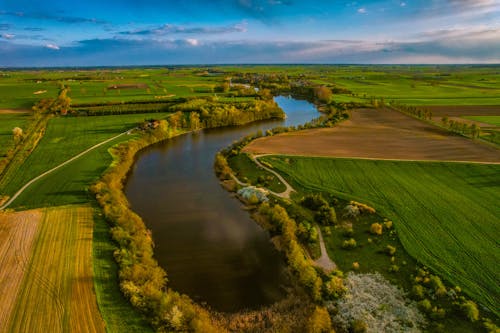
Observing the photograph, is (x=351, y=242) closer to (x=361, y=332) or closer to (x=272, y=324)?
(x=361, y=332)

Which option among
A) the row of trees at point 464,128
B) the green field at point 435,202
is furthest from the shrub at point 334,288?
the row of trees at point 464,128

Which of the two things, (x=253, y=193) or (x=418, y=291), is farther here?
(x=253, y=193)

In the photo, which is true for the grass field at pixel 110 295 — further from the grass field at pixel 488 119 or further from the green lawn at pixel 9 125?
the grass field at pixel 488 119

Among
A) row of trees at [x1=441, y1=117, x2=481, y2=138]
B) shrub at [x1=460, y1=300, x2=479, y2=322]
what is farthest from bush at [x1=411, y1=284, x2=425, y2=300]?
row of trees at [x1=441, y1=117, x2=481, y2=138]

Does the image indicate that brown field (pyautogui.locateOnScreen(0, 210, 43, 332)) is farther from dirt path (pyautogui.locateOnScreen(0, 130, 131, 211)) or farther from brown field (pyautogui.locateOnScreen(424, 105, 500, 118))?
brown field (pyautogui.locateOnScreen(424, 105, 500, 118))

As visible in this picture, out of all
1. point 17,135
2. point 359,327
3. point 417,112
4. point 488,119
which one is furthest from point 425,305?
point 488,119

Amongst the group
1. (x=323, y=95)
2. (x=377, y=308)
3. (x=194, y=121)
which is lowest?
(x=377, y=308)

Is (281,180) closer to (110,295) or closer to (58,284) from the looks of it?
(110,295)
